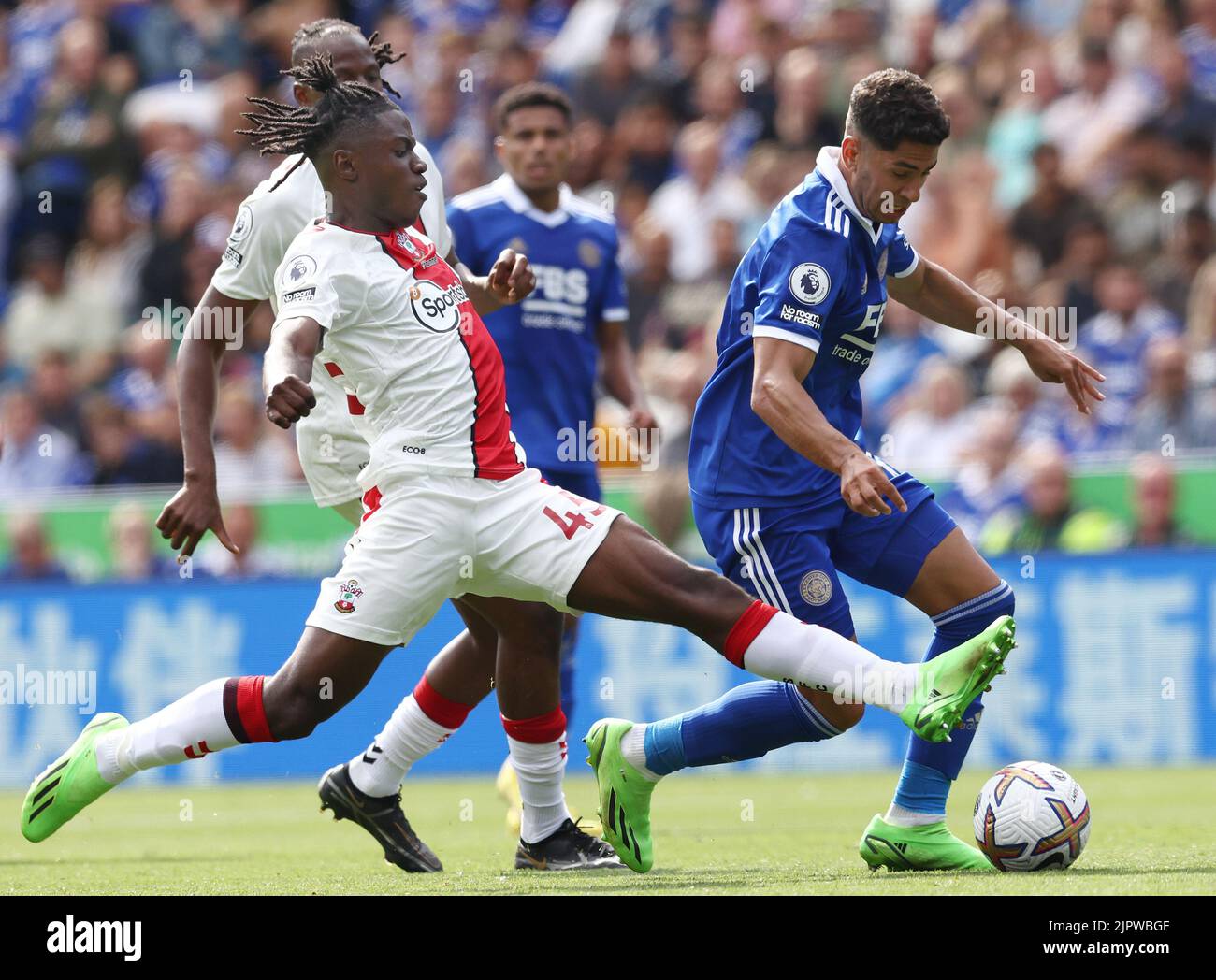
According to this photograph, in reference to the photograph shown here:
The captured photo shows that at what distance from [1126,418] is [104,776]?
24.4 ft

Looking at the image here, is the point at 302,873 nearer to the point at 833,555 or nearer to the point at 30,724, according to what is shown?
the point at 833,555

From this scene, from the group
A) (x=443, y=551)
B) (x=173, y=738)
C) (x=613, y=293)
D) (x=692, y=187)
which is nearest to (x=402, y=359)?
(x=443, y=551)

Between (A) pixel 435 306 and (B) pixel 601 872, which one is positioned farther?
(B) pixel 601 872

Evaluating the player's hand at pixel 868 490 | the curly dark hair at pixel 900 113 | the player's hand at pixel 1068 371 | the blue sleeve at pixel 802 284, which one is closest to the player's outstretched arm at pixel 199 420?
the blue sleeve at pixel 802 284

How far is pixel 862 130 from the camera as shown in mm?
6016

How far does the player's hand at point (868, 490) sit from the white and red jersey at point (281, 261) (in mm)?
1752

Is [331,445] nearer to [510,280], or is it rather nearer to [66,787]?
→ [510,280]

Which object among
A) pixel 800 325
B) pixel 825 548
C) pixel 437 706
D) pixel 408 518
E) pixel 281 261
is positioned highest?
pixel 281 261

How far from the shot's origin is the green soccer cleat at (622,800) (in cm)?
641

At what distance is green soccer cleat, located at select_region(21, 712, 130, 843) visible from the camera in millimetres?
5918

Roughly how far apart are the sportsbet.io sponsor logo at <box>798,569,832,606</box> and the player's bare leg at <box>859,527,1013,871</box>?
10.9 inches

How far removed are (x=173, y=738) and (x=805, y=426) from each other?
2.09m

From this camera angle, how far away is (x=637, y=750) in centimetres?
652
